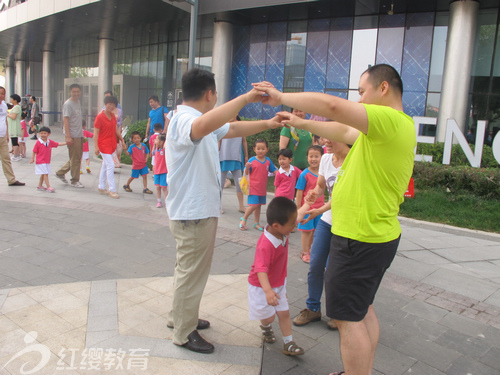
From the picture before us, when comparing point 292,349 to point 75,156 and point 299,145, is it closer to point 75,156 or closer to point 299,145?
point 299,145

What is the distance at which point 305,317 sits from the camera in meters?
3.60

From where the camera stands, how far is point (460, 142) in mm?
10430

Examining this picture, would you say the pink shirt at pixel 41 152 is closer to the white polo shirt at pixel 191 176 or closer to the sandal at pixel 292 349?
the white polo shirt at pixel 191 176

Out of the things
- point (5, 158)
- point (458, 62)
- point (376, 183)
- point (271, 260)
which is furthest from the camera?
point (458, 62)

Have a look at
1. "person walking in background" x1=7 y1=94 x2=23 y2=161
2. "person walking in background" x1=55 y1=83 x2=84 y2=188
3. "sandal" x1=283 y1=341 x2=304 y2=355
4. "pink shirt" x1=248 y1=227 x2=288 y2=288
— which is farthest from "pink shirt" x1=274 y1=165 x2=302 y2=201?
"person walking in background" x1=7 y1=94 x2=23 y2=161

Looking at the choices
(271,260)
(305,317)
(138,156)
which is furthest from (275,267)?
(138,156)

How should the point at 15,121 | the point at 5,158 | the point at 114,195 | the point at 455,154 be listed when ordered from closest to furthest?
the point at 114,195 → the point at 5,158 → the point at 455,154 → the point at 15,121

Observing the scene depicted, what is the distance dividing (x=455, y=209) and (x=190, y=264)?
22.3 feet

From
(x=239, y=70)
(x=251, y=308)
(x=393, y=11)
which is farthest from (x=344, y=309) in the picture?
(x=239, y=70)

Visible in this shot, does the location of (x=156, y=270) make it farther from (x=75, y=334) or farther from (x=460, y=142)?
(x=460, y=142)

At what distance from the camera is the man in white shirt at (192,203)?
2938 mm

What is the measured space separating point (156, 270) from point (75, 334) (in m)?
1.46

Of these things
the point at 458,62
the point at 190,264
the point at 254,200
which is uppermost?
the point at 458,62

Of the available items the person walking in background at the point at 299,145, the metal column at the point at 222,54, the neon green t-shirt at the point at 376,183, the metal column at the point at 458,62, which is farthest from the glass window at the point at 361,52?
the neon green t-shirt at the point at 376,183
